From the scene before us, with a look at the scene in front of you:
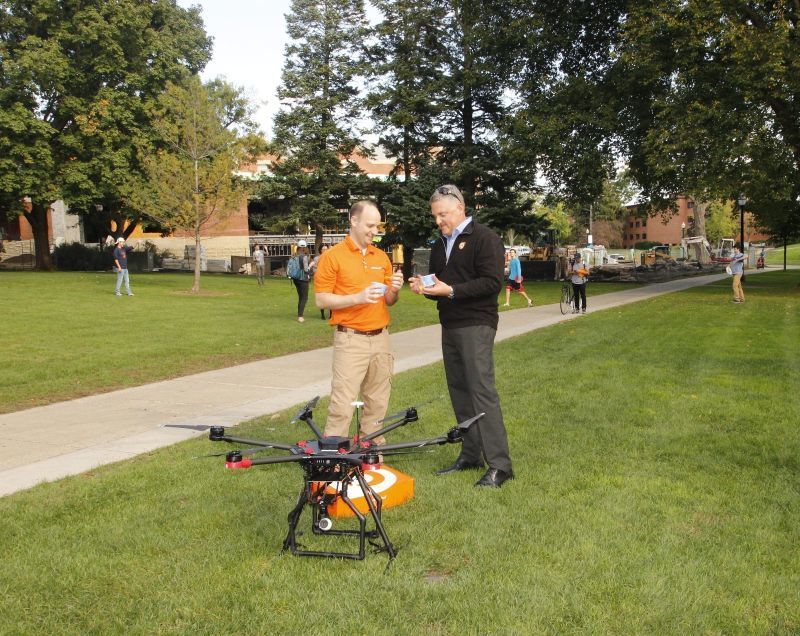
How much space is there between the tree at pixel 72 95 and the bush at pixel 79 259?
4.53m

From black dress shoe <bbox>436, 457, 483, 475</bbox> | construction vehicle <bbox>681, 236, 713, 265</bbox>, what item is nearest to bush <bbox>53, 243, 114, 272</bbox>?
black dress shoe <bbox>436, 457, 483, 475</bbox>

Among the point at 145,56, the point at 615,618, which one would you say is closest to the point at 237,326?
the point at 615,618

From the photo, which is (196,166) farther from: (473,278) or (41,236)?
(473,278)

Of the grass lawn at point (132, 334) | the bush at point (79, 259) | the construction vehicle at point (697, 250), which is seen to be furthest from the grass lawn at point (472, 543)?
the construction vehicle at point (697, 250)

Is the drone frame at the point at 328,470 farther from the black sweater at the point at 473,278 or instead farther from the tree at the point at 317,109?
the tree at the point at 317,109

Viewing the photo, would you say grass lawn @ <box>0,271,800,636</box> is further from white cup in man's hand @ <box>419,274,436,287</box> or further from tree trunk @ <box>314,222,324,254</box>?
tree trunk @ <box>314,222,324,254</box>

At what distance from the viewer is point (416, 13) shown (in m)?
35.6

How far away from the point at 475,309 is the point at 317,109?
38.1 metres

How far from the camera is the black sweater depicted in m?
4.87

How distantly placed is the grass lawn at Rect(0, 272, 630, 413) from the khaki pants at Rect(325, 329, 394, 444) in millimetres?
4832

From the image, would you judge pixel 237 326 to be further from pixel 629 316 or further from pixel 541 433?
pixel 541 433

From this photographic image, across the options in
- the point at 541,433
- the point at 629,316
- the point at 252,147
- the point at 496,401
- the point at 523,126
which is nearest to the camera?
the point at 496,401

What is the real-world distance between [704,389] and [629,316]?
9.81 meters

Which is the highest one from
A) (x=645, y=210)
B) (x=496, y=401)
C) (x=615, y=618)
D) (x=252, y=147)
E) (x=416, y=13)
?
(x=416, y=13)
